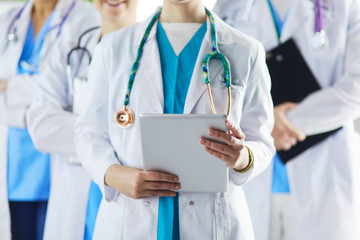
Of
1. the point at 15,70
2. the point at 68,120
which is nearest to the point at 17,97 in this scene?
the point at 15,70

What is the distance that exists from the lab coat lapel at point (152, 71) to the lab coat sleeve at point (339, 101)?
76cm

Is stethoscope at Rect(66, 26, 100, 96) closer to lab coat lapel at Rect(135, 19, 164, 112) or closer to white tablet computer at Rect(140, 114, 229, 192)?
lab coat lapel at Rect(135, 19, 164, 112)

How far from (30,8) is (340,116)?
4.54 feet

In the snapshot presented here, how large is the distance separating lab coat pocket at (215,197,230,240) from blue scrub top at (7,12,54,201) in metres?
1.09

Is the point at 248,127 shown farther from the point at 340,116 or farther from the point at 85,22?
the point at 85,22

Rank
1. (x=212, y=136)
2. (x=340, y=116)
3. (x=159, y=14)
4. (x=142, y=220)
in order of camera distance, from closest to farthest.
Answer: (x=212, y=136) → (x=142, y=220) → (x=159, y=14) → (x=340, y=116)

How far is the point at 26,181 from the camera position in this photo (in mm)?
2004

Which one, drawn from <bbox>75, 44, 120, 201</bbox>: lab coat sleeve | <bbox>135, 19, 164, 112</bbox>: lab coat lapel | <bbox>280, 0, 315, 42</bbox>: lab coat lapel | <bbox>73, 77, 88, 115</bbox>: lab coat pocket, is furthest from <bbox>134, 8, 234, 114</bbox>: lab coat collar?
<bbox>280, 0, 315, 42</bbox>: lab coat lapel

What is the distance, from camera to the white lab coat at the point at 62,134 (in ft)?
5.61

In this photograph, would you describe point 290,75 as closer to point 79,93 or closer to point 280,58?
point 280,58

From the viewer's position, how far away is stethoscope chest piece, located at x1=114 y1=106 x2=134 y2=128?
1.09m

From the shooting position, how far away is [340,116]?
68.0 inches

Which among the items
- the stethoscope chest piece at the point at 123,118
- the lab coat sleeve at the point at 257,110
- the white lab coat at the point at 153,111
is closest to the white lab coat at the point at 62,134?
the white lab coat at the point at 153,111

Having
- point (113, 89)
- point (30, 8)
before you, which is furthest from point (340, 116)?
point (30, 8)
